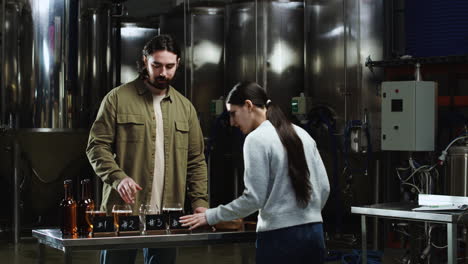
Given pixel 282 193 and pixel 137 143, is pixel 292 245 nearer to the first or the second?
pixel 282 193

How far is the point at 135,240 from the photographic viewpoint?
2.96 m

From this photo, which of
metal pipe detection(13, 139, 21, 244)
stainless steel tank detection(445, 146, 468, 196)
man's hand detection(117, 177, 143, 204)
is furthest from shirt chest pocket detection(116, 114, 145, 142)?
metal pipe detection(13, 139, 21, 244)

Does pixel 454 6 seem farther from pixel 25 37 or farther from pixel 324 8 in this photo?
pixel 25 37

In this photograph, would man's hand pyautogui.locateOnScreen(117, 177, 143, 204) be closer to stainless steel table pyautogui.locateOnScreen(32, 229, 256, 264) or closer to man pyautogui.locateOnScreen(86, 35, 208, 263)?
man pyautogui.locateOnScreen(86, 35, 208, 263)

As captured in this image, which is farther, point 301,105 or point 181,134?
Answer: point 301,105

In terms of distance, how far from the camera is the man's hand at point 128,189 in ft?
10.7

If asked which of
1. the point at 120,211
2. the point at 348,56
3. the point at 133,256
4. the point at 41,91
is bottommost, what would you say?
the point at 133,256

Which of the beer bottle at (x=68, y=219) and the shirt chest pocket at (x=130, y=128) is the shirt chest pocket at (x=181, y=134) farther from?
the beer bottle at (x=68, y=219)

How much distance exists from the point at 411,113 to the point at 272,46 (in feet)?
7.35

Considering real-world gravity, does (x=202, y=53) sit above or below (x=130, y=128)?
above

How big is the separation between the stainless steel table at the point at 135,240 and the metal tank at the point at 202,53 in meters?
5.16

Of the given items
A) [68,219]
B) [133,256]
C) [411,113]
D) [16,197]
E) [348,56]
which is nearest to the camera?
[68,219]

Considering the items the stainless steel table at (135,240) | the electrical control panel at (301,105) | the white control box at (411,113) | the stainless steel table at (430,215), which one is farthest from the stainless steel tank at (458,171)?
the stainless steel table at (135,240)

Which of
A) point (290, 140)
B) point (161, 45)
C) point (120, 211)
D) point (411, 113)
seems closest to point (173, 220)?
point (120, 211)
